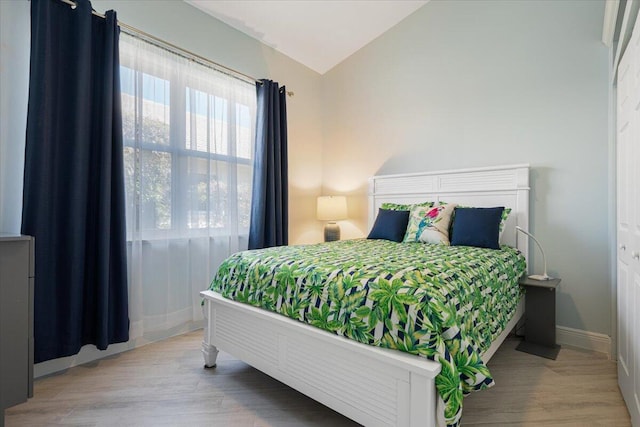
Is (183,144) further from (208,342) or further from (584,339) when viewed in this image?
(584,339)

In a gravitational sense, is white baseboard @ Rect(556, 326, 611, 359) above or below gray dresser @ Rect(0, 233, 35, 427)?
below

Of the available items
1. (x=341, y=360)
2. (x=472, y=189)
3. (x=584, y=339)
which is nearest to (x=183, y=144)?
(x=341, y=360)

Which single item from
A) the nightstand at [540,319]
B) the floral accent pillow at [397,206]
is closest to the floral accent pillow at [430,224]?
the floral accent pillow at [397,206]

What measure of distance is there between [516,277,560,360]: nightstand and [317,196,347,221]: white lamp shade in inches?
74.0

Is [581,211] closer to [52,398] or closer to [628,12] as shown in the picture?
[628,12]

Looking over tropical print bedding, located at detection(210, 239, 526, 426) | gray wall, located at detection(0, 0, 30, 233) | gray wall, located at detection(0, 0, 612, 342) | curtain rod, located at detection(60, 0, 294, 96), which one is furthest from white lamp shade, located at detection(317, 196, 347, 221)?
gray wall, located at detection(0, 0, 30, 233)

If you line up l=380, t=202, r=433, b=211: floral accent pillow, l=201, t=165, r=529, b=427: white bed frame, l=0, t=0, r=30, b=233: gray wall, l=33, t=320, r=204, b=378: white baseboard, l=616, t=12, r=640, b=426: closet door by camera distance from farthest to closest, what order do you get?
l=380, t=202, r=433, b=211: floral accent pillow, l=33, t=320, r=204, b=378: white baseboard, l=0, t=0, r=30, b=233: gray wall, l=616, t=12, r=640, b=426: closet door, l=201, t=165, r=529, b=427: white bed frame

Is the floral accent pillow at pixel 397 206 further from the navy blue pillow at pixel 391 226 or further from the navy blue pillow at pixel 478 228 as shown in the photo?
the navy blue pillow at pixel 478 228

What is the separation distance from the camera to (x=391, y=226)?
9.38 ft

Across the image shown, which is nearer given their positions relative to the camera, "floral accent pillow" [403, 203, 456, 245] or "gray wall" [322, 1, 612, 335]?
"gray wall" [322, 1, 612, 335]

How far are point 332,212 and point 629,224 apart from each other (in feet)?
8.22

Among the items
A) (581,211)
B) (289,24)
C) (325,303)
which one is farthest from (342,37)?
(325,303)

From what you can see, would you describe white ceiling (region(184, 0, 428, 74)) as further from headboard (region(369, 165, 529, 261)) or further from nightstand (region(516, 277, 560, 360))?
nightstand (region(516, 277, 560, 360))

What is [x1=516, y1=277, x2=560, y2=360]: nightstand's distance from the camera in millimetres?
2250
